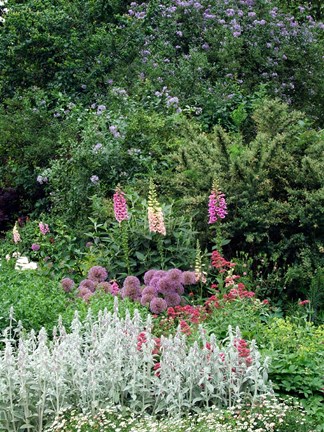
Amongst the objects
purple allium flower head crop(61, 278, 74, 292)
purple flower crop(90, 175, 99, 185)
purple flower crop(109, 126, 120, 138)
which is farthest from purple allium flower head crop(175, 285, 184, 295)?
purple flower crop(109, 126, 120, 138)

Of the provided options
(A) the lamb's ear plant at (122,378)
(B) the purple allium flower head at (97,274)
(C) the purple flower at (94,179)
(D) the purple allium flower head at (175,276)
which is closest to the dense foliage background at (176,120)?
(C) the purple flower at (94,179)

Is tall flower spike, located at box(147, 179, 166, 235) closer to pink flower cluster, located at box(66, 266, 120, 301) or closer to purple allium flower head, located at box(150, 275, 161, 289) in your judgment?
purple allium flower head, located at box(150, 275, 161, 289)

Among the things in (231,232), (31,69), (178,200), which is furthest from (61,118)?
(231,232)

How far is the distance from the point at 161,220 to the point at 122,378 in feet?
8.29

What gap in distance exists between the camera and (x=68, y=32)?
1423 cm

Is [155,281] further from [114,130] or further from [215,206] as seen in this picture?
[114,130]

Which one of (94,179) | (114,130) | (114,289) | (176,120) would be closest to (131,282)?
(114,289)

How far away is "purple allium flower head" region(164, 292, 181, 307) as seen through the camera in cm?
707

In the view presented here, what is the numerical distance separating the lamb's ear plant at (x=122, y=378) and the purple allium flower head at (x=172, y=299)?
1.72 metres

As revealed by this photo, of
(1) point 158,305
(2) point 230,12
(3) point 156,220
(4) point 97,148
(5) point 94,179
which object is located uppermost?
(2) point 230,12

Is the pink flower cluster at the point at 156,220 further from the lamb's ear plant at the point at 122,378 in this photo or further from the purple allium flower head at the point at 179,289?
the lamb's ear plant at the point at 122,378

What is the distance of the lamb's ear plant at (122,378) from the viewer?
5000mm

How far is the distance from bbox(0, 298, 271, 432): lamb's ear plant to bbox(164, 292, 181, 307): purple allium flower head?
5.65 feet

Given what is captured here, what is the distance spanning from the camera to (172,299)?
7.08 meters
